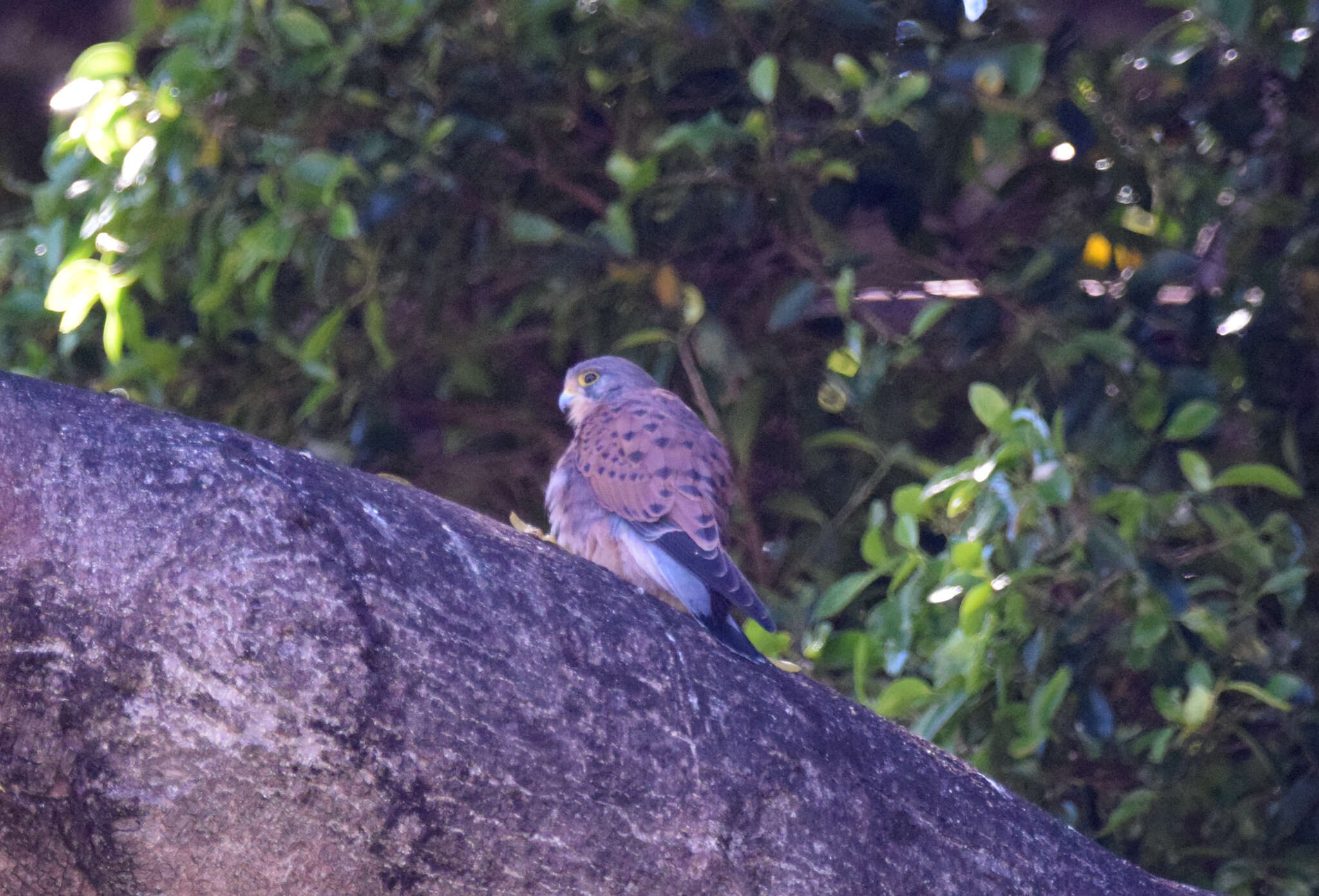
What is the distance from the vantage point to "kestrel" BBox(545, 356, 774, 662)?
261cm

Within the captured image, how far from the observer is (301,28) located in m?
2.53

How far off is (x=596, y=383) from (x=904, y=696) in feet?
3.84

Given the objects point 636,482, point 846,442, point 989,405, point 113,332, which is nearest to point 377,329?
point 113,332

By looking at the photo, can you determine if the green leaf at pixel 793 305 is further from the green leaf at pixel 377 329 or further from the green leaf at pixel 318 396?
the green leaf at pixel 318 396

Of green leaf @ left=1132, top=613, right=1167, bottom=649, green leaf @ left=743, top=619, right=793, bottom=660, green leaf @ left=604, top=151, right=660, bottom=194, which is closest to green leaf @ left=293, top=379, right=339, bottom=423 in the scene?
green leaf @ left=604, top=151, right=660, bottom=194

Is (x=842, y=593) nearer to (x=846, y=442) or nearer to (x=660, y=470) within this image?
(x=846, y=442)

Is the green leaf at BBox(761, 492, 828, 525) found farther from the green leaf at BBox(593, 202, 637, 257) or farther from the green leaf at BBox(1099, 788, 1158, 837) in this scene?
the green leaf at BBox(1099, 788, 1158, 837)

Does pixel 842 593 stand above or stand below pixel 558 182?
below

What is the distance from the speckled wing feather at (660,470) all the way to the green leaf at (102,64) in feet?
3.72

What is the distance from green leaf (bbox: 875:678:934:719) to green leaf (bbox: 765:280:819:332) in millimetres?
788

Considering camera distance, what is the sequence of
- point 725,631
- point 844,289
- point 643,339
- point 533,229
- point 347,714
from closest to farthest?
point 347,714
point 725,631
point 844,289
point 533,229
point 643,339

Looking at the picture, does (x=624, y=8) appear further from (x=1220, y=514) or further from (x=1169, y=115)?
(x=1220, y=514)

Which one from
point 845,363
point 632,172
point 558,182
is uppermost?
point 632,172

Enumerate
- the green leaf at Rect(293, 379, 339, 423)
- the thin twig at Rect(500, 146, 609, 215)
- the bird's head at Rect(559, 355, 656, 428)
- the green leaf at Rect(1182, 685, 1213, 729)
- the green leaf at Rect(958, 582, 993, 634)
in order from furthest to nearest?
1. the bird's head at Rect(559, 355, 656, 428)
2. the thin twig at Rect(500, 146, 609, 215)
3. the green leaf at Rect(293, 379, 339, 423)
4. the green leaf at Rect(1182, 685, 1213, 729)
5. the green leaf at Rect(958, 582, 993, 634)
